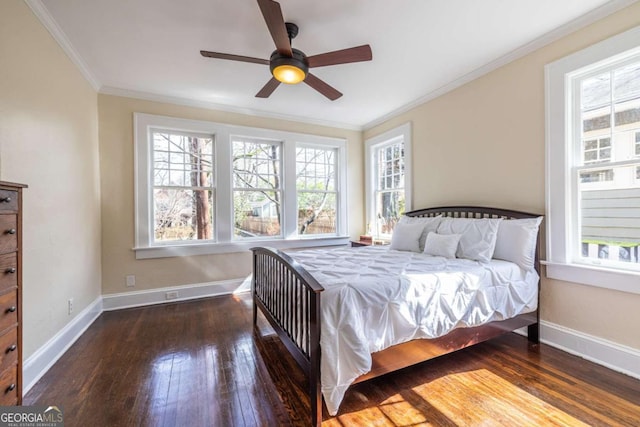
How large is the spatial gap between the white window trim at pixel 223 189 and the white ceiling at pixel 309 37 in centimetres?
48

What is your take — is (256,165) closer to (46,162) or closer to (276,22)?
(46,162)

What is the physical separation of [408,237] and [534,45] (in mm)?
2118

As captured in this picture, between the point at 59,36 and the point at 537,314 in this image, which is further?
the point at 537,314

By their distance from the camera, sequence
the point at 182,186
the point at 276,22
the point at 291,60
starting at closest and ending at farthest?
the point at 276,22 < the point at 291,60 < the point at 182,186

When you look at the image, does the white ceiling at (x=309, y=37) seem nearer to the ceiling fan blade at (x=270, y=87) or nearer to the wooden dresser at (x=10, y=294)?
the ceiling fan blade at (x=270, y=87)

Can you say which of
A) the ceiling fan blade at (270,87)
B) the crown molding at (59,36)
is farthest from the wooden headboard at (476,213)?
the crown molding at (59,36)

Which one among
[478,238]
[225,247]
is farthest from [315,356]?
[225,247]

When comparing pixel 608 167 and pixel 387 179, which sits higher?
pixel 387 179

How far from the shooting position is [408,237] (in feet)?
10.2

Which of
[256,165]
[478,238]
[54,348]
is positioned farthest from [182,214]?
[478,238]

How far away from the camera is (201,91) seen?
3447 mm

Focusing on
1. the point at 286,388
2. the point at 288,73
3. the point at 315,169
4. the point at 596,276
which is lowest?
the point at 286,388

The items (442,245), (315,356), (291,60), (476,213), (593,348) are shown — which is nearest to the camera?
(315,356)

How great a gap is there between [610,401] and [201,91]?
4.58m
